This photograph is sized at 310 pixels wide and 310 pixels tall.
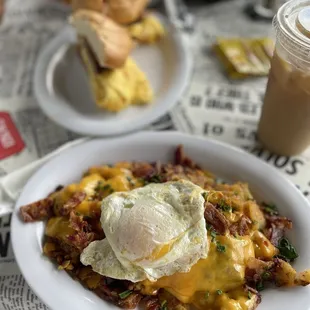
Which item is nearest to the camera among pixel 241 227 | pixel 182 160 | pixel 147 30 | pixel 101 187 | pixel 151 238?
pixel 151 238

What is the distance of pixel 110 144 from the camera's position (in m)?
1.29

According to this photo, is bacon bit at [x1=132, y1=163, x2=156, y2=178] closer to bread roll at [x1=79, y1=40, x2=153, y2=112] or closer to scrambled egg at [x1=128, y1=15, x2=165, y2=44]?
bread roll at [x1=79, y1=40, x2=153, y2=112]

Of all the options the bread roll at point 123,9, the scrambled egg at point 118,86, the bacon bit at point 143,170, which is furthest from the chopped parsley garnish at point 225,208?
→ the bread roll at point 123,9

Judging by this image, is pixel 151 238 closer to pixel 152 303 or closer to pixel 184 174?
pixel 152 303

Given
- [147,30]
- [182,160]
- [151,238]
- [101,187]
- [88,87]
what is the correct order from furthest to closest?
[147,30] < [88,87] < [182,160] < [101,187] < [151,238]

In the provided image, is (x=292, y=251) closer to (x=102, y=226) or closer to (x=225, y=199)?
(x=225, y=199)

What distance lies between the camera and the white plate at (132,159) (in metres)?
1.00

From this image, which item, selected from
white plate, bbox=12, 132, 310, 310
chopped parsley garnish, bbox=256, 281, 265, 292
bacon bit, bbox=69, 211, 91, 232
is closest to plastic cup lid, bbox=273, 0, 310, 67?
white plate, bbox=12, 132, 310, 310

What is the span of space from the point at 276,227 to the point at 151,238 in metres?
0.34

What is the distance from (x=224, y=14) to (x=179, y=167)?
32.8 inches

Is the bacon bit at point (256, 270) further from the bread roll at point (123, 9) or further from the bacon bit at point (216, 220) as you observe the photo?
the bread roll at point (123, 9)

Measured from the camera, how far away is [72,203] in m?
1.10

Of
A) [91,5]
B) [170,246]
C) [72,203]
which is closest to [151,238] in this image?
[170,246]

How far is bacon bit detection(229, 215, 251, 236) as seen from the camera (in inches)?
40.2
